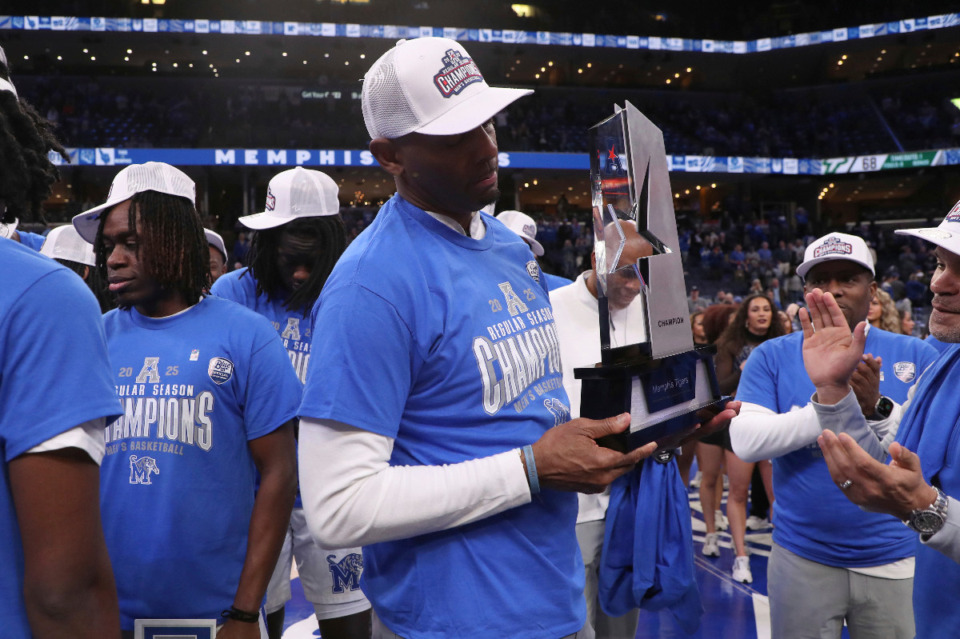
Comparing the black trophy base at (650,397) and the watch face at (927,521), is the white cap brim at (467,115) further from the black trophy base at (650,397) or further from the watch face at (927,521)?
the watch face at (927,521)

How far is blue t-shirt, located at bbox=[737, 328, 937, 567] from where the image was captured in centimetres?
259

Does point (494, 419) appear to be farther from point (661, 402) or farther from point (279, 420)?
point (279, 420)

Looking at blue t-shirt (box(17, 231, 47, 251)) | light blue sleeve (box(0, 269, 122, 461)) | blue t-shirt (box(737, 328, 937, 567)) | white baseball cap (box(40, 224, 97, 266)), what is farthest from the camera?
blue t-shirt (box(17, 231, 47, 251))

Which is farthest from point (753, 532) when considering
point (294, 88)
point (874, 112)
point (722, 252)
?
point (874, 112)

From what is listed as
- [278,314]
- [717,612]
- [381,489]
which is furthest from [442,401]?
[717,612]

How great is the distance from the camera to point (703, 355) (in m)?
1.59

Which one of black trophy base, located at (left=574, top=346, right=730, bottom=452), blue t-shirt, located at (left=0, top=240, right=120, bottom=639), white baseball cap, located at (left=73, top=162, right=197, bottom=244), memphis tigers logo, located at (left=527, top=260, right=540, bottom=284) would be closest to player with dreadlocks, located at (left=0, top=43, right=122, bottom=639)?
blue t-shirt, located at (left=0, top=240, right=120, bottom=639)

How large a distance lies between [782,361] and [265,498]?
190 centimetres

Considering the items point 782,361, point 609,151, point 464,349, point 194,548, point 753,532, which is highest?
point 609,151

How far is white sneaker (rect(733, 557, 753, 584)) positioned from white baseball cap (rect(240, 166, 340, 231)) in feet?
11.4

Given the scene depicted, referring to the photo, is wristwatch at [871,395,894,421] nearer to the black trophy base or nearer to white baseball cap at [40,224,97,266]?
the black trophy base

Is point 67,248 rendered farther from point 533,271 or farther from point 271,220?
point 533,271

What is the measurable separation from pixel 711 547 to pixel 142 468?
4.52 metres

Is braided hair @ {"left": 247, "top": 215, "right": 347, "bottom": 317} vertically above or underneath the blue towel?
above
